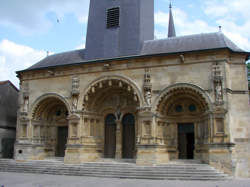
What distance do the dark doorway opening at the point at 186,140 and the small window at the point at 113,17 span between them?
6923 mm

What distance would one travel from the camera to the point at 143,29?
649 inches

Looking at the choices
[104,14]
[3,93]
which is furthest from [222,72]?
[3,93]

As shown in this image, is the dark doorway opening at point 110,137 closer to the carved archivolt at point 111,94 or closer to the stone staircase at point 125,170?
the carved archivolt at point 111,94

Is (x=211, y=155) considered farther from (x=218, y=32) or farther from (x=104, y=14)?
(x=104, y=14)

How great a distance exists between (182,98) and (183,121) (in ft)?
3.83

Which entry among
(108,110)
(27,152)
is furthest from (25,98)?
(108,110)

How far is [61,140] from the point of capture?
1753cm

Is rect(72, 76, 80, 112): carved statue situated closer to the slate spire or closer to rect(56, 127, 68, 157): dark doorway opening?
rect(56, 127, 68, 157): dark doorway opening

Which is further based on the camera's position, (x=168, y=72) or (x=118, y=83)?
(x=118, y=83)

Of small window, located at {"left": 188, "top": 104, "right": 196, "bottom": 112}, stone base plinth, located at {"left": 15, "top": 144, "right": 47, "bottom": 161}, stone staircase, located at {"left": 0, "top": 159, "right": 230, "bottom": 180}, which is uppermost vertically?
small window, located at {"left": 188, "top": 104, "right": 196, "bottom": 112}

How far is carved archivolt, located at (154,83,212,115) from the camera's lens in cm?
1329

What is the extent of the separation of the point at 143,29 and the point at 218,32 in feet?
13.4

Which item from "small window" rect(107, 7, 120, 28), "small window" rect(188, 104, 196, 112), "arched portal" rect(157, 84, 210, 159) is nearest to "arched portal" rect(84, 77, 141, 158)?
"arched portal" rect(157, 84, 210, 159)

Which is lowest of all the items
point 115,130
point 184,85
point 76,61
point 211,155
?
point 211,155
